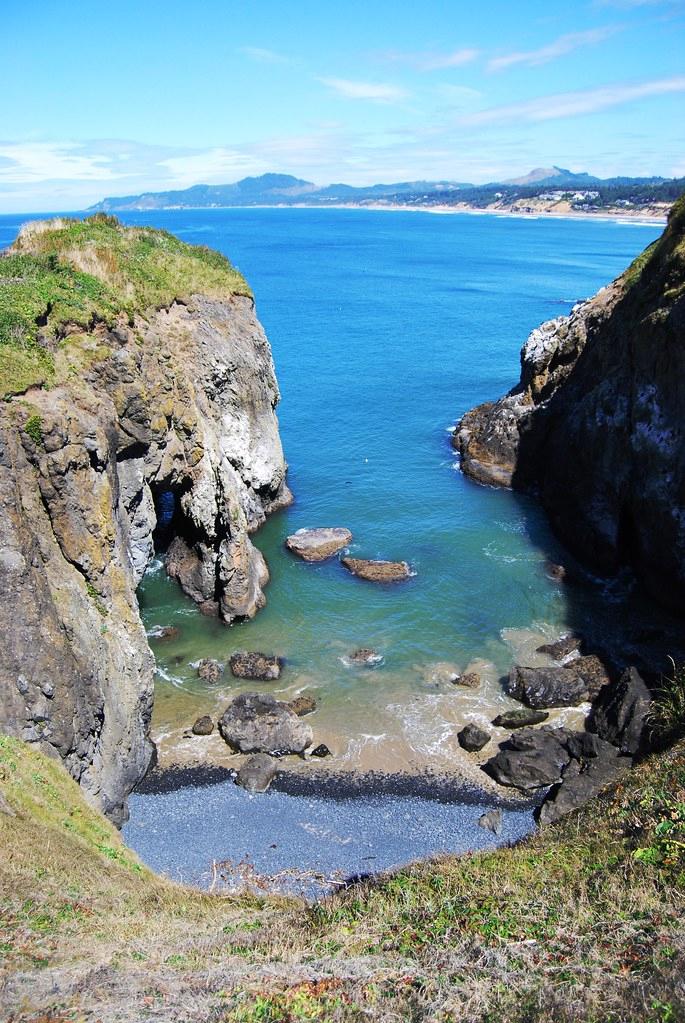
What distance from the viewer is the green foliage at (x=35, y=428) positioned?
916 inches

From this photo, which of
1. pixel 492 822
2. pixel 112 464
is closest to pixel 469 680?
pixel 492 822

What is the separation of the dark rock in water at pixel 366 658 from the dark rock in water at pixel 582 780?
32.5ft

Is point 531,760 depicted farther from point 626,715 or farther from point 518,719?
point 626,715

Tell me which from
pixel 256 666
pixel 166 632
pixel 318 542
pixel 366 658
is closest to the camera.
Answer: pixel 256 666

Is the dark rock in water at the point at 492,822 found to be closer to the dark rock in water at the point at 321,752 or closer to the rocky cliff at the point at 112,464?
the dark rock in water at the point at 321,752

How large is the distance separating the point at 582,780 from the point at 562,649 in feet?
29.2

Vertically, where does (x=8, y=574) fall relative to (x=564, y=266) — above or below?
below

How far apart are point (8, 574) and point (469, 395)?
56.9m

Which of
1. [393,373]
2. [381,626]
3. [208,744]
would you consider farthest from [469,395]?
[208,744]

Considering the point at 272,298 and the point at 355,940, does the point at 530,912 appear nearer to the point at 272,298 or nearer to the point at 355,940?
the point at 355,940

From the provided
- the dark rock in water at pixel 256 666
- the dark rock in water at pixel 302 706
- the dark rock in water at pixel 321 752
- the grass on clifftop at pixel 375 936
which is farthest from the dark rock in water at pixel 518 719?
the grass on clifftop at pixel 375 936

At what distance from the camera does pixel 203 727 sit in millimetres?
29641

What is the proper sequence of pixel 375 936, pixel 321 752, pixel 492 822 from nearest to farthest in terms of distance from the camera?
1. pixel 375 936
2. pixel 492 822
3. pixel 321 752

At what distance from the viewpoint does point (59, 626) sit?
74.2 ft
